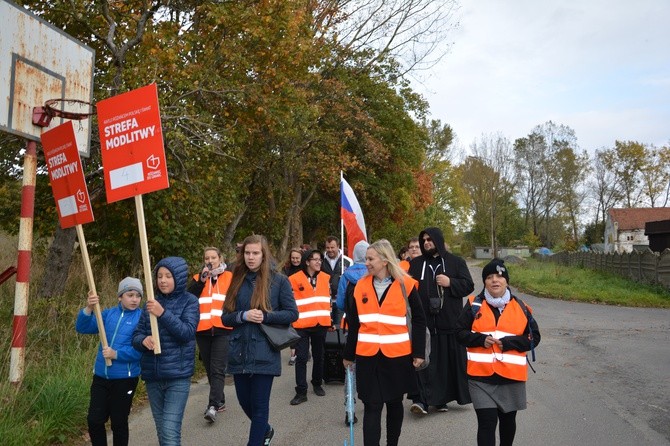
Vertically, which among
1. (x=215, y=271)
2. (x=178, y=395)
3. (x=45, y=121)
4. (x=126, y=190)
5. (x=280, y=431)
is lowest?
(x=280, y=431)

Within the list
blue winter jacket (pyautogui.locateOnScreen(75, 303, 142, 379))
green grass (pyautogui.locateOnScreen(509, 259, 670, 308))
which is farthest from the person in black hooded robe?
green grass (pyautogui.locateOnScreen(509, 259, 670, 308))

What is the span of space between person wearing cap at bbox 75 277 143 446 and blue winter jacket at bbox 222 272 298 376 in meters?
0.75

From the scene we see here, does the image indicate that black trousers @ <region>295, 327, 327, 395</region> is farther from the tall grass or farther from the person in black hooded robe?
the tall grass

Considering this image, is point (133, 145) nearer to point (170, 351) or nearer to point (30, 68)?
point (170, 351)

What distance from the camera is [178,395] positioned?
488 centimetres

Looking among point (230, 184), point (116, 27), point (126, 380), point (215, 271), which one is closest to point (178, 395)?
point (126, 380)

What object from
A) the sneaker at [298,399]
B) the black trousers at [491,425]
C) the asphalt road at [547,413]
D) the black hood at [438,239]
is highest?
the black hood at [438,239]

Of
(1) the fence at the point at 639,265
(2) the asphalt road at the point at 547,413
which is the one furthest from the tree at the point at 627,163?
(2) the asphalt road at the point at 547,413

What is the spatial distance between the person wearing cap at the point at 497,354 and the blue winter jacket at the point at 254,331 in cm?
142

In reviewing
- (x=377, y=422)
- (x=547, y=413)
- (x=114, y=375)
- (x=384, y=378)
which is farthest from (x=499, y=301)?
(x=114, y=375)

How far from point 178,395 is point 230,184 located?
11.7 metres

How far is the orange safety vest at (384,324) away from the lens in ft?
16.9

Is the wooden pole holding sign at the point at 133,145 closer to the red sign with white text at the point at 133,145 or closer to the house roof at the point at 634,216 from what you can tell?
the red sign with white text at the point at 133,145

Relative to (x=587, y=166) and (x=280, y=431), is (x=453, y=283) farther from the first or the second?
(x=587, y=166)
